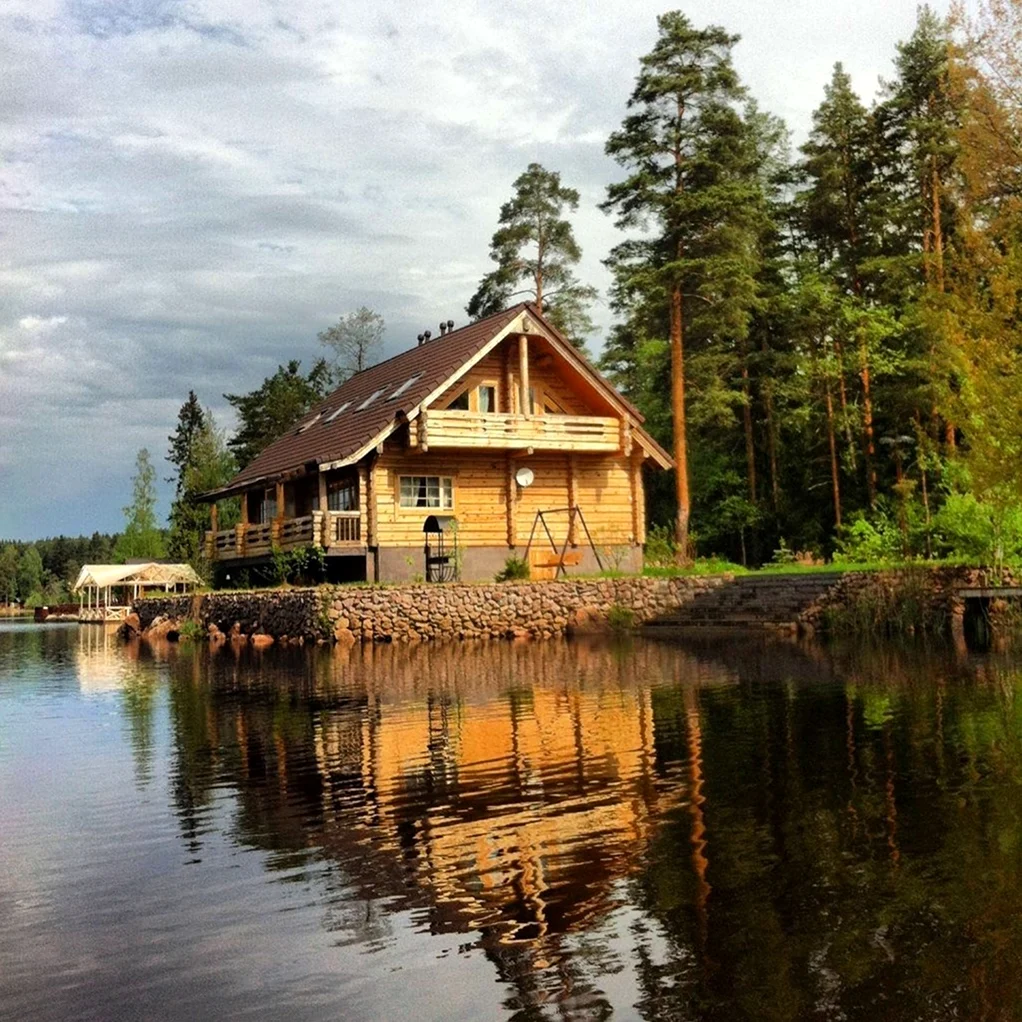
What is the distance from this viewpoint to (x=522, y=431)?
30.1 m

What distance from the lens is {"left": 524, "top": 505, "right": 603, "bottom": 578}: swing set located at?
30531 mm

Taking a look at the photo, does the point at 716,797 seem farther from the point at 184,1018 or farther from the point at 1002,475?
the point at 1002,475

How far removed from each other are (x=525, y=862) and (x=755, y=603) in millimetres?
21019

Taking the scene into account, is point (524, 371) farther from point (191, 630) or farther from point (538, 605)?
point (191, 630)

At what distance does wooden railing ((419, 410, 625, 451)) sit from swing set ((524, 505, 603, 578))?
1985mm

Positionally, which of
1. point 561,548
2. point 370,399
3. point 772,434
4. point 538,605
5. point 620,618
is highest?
point 370,399

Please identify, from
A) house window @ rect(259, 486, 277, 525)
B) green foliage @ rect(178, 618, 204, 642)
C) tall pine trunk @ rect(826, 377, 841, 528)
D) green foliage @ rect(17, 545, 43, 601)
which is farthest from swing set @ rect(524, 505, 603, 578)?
green foliage @ rect(17, 545, 43, 601)

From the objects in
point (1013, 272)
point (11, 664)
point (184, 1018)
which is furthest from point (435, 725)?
point (11, 664)

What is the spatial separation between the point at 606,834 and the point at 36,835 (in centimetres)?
385

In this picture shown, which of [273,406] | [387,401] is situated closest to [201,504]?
[273,406]

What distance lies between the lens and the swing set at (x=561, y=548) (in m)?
30.5

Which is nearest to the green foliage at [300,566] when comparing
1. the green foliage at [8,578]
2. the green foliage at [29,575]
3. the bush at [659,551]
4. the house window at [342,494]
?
the house window at [342,494]

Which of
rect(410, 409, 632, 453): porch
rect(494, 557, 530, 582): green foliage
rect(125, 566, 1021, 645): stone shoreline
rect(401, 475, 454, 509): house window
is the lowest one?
rect(125, 566, 1021, 645): stone shoreline

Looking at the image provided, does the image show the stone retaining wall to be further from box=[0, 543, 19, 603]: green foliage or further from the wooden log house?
box=[0, 543, 19, 603]: green foliage
